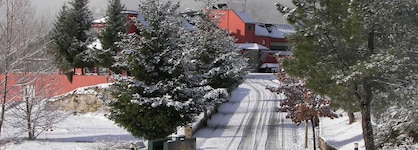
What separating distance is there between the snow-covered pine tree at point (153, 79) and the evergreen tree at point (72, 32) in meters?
24.0

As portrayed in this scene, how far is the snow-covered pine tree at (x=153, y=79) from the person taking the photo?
1928cm

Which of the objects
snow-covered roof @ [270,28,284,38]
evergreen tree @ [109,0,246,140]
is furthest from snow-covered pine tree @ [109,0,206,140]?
snow-covered roof @ [270,28,284,38]

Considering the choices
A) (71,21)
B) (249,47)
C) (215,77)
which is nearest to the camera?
(215,77)

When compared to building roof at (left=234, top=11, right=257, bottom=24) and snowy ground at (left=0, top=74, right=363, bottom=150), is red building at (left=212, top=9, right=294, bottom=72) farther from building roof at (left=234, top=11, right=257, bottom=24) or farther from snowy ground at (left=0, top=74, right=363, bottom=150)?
snowy ground at (left=0, top=74, right=363, bottom=150)

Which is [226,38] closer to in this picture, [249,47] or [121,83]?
[121,83]

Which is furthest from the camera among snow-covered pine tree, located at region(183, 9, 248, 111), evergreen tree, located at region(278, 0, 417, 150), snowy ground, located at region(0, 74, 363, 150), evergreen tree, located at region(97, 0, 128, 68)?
evergreen tree, located at region(97, 0, 128, 68)

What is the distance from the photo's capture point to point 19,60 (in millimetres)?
12656

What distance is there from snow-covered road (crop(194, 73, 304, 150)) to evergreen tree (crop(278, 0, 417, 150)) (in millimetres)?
9620

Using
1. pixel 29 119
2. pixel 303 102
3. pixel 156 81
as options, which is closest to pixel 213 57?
pixel 303 102

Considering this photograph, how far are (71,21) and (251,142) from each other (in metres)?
25.1

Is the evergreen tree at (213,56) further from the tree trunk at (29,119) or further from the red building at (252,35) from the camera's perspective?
the red building at (252,35)

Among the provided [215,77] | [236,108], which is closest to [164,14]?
[215,77]

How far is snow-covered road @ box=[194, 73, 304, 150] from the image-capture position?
81.1ft

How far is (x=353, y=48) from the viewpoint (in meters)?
14.4
